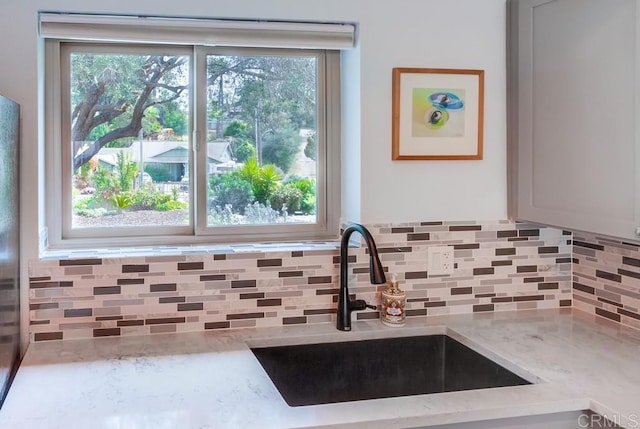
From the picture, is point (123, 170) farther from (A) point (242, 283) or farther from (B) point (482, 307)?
(B) point (482, 307)

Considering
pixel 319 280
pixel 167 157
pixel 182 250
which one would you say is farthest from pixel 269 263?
pixel 167 157

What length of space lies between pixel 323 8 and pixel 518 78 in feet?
2.29

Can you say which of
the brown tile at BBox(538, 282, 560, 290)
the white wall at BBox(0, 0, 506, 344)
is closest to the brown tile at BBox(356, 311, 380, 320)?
the white wall at BBox(0, 0, 506, 344)

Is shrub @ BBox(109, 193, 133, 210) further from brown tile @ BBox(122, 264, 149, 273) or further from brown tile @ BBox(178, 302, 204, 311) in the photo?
brown tile @ BBox(178, 302, 204, 311)

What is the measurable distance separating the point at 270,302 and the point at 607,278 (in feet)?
3.74

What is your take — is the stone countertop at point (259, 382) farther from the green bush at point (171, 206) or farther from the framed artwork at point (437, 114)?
the framed artwork at point (437, 114)

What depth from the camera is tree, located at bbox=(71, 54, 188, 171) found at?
1.99 m

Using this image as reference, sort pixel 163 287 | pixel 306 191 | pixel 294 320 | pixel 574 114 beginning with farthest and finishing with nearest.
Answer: pixel 306 191 → pixel 294 320 → pixel 163 287 → pixel 574 114

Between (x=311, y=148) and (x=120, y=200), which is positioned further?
(x=311, y=148)

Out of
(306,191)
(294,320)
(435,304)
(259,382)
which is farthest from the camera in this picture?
(306,191)

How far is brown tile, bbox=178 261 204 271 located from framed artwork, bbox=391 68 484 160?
738 mm

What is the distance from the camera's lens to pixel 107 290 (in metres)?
1.83

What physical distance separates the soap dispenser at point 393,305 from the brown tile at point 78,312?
927mm

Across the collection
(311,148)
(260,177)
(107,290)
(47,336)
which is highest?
(311,148)
